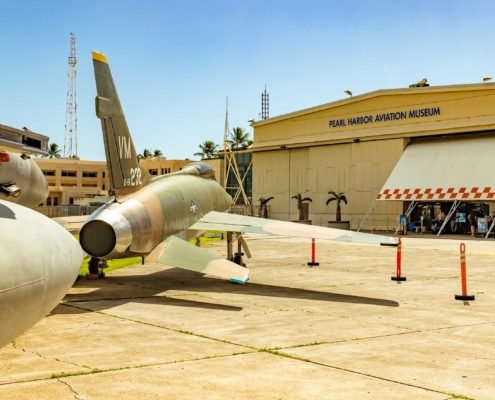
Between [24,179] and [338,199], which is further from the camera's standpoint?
[338,199]

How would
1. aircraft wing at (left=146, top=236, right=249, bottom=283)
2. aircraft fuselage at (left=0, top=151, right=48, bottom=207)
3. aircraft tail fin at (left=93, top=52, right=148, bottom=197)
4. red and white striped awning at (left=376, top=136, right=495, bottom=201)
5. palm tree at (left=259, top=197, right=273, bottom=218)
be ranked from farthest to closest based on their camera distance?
palm tree at (left=259, top=197, right=273, bottom=218), red and white striped awning at (left=376, top=136, right=495, bottom=201), aircraft tail fin at (left=93, top=52, right=148, bottom=197), aircraft wing at (left=146, top=236, right=249, bottom=283), aircraft fuselage at (left=0, top=151, right=48, bottom=207)

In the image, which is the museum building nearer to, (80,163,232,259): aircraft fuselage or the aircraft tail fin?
(80,163,232,259): aircraft fuselage

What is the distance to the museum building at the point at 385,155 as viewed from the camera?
40094mm

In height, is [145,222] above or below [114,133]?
below

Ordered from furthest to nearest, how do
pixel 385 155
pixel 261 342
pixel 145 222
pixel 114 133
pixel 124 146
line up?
pixel 385 155 → pixel 124 146 → pixel 114 133 → pixel 145 222 → pixel 261 342

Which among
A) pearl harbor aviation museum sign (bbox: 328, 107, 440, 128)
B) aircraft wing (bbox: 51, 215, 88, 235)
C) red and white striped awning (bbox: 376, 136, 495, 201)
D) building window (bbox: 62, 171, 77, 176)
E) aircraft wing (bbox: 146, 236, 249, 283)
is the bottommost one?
aircraft wing (bbox: 146, 236, 249, 283)

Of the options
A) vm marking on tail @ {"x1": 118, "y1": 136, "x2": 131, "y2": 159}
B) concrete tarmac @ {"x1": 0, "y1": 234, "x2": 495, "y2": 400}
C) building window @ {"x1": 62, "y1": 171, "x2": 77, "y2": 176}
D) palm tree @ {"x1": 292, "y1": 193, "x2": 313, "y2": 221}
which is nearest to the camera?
concrete tarmac @ {"x1": 0, "y1": 234, "x2": 495, "y2": 400}

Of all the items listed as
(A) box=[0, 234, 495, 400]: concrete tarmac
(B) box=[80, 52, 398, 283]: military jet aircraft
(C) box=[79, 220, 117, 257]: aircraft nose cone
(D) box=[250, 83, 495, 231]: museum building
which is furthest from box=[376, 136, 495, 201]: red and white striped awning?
(C) box=[79, 220, 117, 257]: aircraft nose cone

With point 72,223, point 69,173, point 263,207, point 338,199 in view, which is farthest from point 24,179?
point 69,173

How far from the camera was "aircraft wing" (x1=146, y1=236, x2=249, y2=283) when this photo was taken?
1311cm

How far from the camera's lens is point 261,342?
9391mm

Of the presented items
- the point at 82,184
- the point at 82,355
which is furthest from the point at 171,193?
the point at 82,184

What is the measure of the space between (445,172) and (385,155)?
21.8ft

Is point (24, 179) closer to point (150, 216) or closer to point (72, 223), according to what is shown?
point (150, 216)
